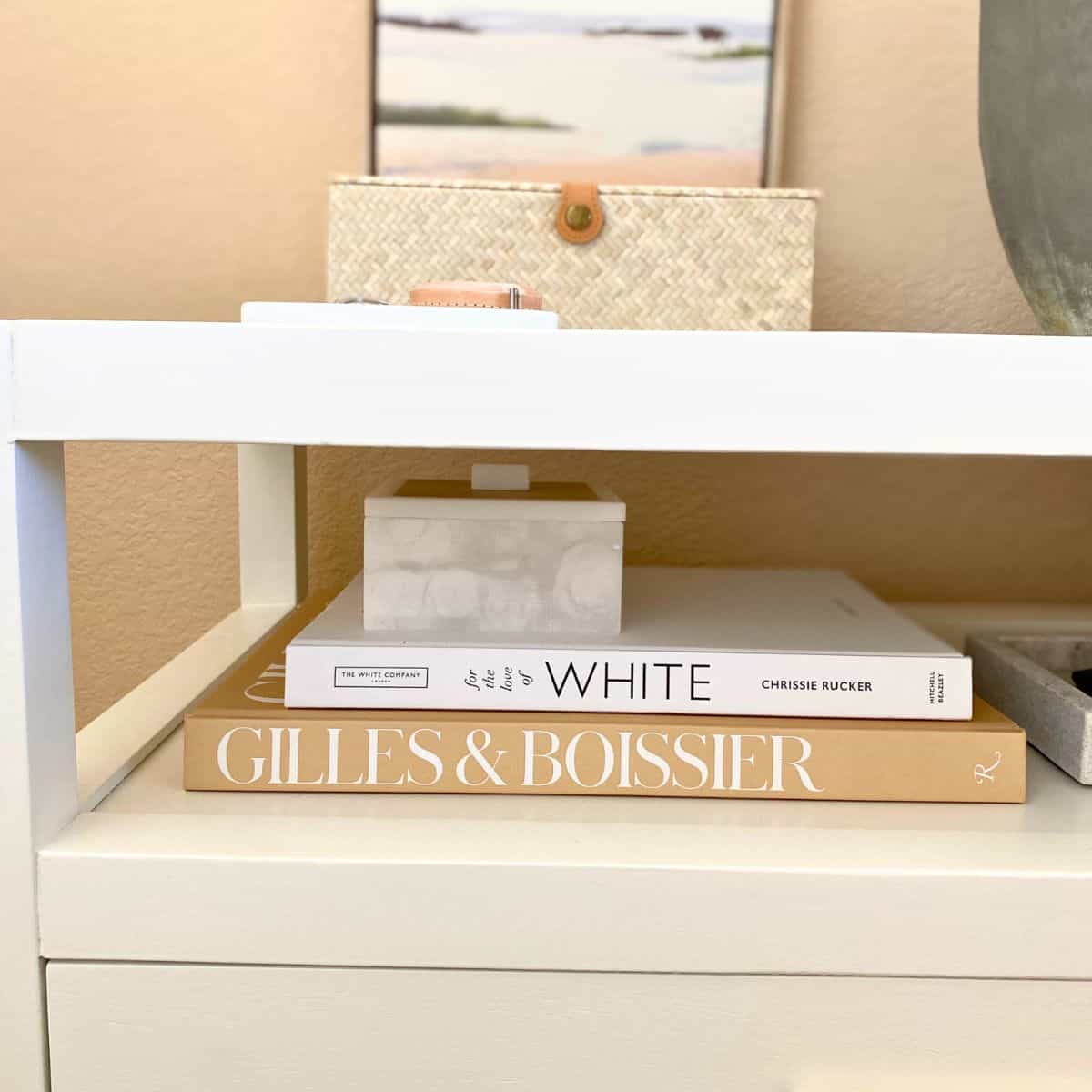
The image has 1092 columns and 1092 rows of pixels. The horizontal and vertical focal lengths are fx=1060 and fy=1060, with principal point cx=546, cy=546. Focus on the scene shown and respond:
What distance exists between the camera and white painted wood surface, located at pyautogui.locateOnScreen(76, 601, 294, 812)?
567 mm

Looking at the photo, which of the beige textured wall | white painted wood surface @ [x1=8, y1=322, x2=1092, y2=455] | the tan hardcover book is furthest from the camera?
the beige textured wall

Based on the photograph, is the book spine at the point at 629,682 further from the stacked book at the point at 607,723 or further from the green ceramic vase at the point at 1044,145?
the green ceramic vase at the point at 1044,145

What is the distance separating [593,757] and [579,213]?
19.2 inches

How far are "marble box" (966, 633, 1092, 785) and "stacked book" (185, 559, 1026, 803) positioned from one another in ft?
0.18

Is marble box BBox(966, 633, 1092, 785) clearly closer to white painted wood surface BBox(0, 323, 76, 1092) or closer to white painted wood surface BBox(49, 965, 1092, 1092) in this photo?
white painted wood surface BBox(49, 965, 1092, 1092)

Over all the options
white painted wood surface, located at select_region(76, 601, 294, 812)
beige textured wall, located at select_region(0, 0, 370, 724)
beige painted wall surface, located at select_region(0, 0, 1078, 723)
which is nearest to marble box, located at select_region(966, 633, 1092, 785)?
beige painted wall surface, located at select_region(0, 0, 1078, 723)

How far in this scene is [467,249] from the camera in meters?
0.87

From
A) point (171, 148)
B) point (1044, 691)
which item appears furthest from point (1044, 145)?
point (171, 148)

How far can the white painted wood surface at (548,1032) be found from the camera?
47 cm

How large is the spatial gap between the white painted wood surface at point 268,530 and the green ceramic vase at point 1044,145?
618mm

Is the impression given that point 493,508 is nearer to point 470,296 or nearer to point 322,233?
point 470,296

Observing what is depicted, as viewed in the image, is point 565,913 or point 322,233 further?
point 322,233

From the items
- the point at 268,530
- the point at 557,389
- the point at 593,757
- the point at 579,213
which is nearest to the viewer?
the point at 557,389

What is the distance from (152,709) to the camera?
2.23 feet
